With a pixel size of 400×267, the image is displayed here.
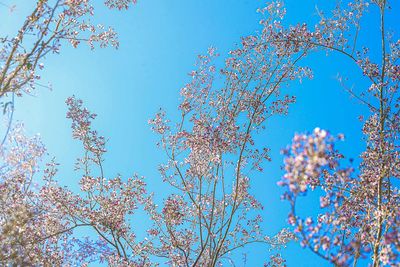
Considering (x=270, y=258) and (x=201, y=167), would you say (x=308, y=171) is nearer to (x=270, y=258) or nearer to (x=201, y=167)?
(x=201, y=167)

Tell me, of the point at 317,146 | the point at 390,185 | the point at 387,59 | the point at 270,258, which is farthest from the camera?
the point at 270,258

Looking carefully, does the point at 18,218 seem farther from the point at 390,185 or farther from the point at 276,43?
the point at 276,43

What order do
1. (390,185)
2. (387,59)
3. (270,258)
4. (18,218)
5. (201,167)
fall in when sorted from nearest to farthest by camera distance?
(18,218) < (390,185) < (387,59) < (201,167) < (270,258)

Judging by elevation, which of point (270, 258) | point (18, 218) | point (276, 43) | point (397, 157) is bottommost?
point (18, 218)

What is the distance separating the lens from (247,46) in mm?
10547

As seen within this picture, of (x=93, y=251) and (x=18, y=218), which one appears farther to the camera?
(x=93, y=251)

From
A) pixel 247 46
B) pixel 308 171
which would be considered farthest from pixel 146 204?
pixel 308 171

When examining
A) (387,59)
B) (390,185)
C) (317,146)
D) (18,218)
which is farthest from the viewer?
(387,59)

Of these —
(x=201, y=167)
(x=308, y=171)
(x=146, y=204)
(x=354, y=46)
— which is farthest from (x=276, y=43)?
(x=308, y=171)

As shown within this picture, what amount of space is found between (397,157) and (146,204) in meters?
5.61

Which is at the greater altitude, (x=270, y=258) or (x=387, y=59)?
(x=387, y=59)

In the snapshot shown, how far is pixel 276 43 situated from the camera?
10250 mm

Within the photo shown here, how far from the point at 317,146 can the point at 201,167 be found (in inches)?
259

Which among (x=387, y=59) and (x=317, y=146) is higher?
(x=387, y=59)
